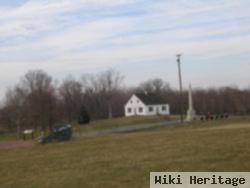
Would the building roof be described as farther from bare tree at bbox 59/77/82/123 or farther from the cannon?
the cannon

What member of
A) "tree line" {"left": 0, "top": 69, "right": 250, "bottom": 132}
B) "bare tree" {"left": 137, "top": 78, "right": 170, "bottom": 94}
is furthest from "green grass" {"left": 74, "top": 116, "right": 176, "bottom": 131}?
"bare tree" {"left": 137, "top": 78, "right": 170, "bottom": 94}

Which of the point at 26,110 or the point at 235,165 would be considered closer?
the point at 235,165

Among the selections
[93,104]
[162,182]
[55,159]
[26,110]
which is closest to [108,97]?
[93,104]

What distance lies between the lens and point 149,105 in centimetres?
10475

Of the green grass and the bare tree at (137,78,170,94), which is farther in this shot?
the bare tree at (137,78,170,94)

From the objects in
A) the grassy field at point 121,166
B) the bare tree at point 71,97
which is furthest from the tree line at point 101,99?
the grassy field at point 121,166

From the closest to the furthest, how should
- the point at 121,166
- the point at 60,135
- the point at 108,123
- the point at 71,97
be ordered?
the point at 121,166, the point at 60,135, the point at 108,123, the point at 71,97

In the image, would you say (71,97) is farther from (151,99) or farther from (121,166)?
(121,166)

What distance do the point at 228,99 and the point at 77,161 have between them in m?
85.7

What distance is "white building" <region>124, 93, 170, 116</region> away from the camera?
10475cm

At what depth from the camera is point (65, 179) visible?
14.6 meters

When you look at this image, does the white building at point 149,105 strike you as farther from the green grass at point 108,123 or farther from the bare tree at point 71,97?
the green grass at point 108,123

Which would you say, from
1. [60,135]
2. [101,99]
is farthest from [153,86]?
[60,135]

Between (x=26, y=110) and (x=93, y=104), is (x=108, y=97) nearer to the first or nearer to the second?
(x=93, y=104)
